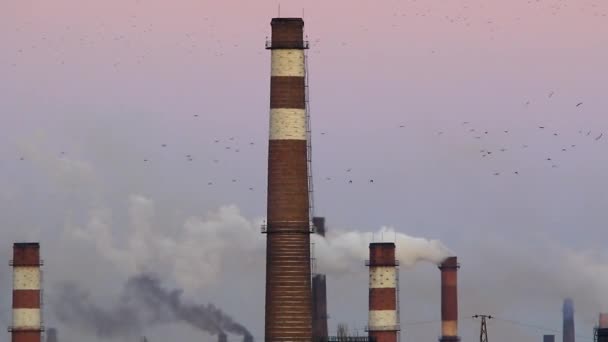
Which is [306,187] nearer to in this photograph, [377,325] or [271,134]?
[271,134]

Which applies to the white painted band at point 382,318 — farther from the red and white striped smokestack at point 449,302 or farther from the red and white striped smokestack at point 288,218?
the red and white striped smokestack at point 288,218

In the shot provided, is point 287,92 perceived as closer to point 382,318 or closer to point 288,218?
point 288,218

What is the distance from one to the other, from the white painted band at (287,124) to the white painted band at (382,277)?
738 inches

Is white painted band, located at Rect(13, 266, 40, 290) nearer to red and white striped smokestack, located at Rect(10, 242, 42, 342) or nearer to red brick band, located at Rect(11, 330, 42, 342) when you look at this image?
red and white striped smokestack, located at Rect(10, 242, 42, 342)

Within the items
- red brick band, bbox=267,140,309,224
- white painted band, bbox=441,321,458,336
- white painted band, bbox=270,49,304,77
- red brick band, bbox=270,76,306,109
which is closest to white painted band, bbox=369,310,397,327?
white painted band, bbox=441,321,458,336

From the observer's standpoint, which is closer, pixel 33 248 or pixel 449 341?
pixel 33 248

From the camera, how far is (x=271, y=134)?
190 ft

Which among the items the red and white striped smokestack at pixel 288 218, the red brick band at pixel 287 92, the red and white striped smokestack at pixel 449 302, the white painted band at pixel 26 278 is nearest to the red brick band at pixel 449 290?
the red and white striped smokestack at pixel 449 302

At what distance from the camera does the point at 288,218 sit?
188 ft

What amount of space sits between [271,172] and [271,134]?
48.8 inches

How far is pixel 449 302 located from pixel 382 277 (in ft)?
52.3

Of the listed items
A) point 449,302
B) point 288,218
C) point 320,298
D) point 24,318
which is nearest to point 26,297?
point 24,318

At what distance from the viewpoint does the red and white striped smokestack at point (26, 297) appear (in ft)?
241

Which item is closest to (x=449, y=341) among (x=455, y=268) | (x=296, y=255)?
(x=455, y=268)
